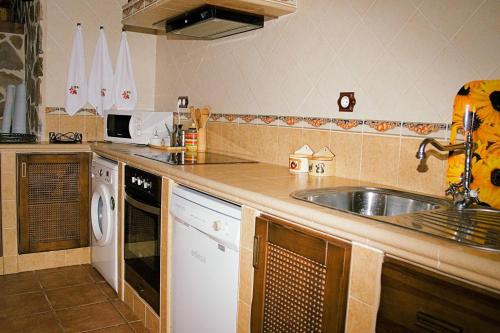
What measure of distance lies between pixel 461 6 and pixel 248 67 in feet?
4.52

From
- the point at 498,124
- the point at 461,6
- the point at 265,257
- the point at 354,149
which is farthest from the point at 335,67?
the point at 265,257

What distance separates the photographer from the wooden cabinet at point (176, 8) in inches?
88.2

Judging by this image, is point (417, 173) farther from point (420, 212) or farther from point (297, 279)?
point (297, 279)

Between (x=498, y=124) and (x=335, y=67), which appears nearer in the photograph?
(x=498, y=124)

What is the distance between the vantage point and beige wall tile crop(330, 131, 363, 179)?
196 centimetres

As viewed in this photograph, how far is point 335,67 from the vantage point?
6.79 ft

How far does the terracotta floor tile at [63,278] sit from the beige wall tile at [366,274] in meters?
2.39

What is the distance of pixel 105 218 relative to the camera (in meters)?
2.81

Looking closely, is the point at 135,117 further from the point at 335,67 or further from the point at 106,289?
the point at 335,67

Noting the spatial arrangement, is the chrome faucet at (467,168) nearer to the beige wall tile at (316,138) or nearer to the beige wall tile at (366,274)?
the beige wall tile at (366,274)

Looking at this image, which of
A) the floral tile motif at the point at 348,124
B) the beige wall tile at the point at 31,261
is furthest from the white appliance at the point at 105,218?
the floral tile motif at the point at 348,124

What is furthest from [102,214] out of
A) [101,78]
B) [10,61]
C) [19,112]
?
[10,61]

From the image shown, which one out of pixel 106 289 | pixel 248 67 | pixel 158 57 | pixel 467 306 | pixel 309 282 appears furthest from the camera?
pixel 158 57

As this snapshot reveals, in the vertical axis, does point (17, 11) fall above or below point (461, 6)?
above
